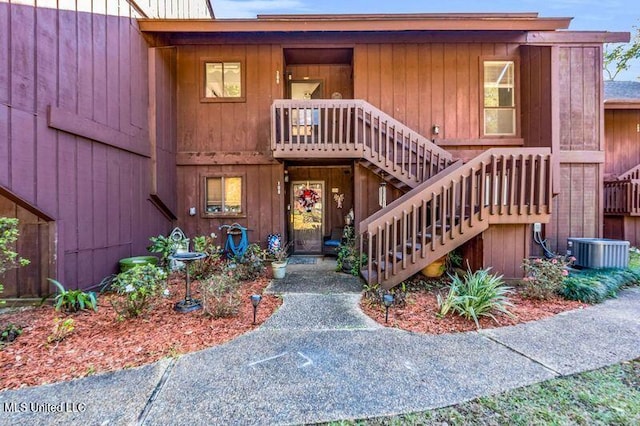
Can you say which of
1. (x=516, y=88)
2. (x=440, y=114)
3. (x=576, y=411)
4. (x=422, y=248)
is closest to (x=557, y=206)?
(x=516, y=88)

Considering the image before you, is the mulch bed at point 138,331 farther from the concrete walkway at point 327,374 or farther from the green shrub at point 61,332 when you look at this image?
the concrete walkway at point 327,374

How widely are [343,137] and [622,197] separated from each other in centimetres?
788

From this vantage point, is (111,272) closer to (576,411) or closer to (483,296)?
(483,296)

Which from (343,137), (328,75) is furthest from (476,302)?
(328,75)

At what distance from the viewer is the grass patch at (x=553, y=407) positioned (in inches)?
77.9

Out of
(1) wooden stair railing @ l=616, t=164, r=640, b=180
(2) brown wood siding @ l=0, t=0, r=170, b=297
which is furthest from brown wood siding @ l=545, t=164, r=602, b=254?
(2) brown wood siding @ l=0, t=0, r=170, b=297

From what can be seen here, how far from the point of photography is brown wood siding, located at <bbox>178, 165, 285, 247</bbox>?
23.7 feet

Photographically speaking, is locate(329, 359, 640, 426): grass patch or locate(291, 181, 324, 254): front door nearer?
locate(329, 359, 640, 426): grass patch

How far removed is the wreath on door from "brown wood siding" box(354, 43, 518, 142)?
2.79m

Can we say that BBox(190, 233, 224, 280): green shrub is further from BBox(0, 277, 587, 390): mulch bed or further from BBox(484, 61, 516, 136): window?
BBox(484, 61, 516, 136): window

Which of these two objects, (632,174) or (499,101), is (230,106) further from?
(632,174)

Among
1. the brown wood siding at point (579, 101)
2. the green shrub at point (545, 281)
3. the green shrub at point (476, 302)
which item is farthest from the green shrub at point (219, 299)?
the brown wood siding at point (579, 101)

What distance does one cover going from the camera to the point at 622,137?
9172 mm

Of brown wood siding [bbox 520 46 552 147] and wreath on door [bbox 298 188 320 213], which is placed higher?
brown wood siding [bbox 520 46 552 147]
